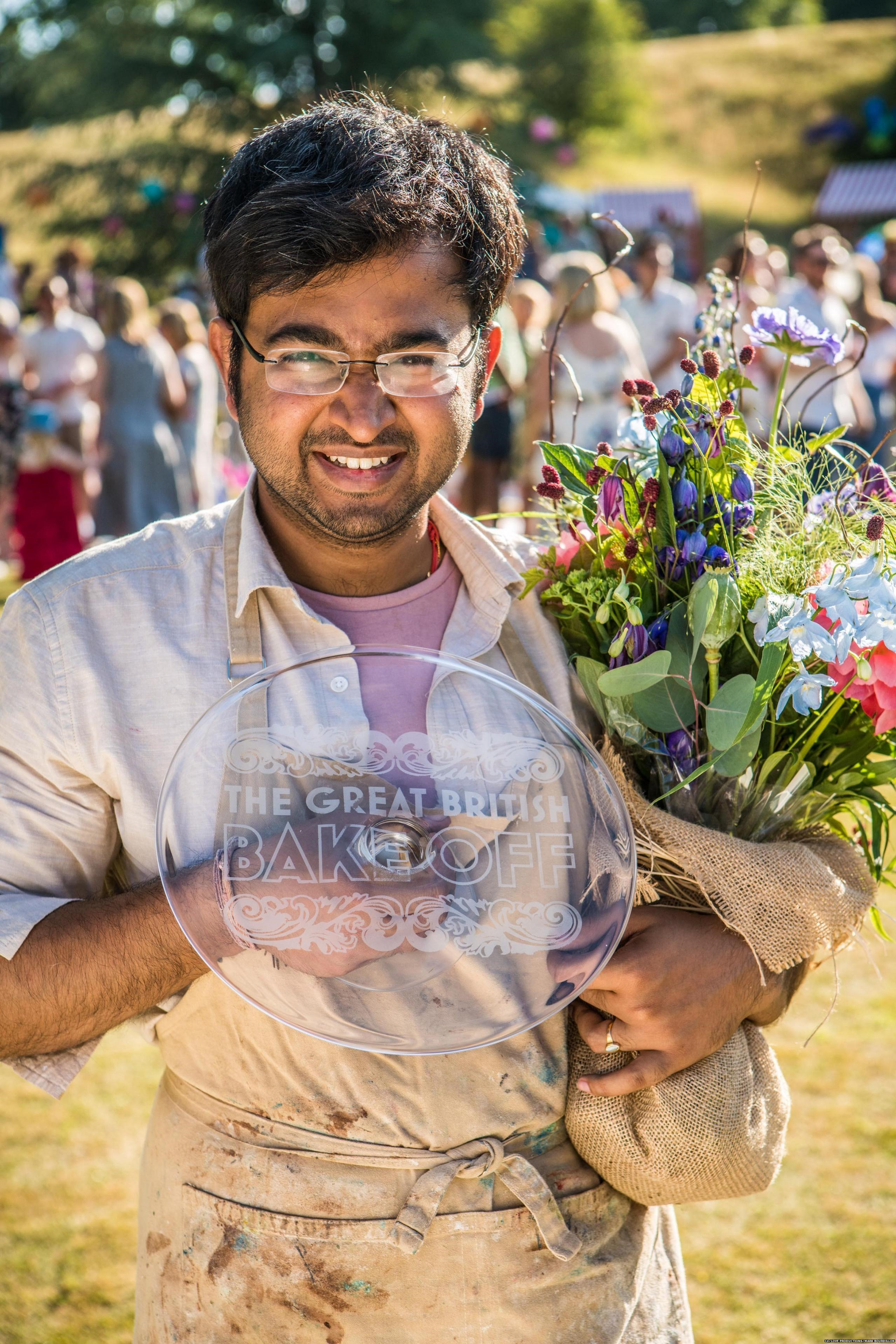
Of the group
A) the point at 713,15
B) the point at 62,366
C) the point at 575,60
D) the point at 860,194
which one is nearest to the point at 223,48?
the point at 860,194

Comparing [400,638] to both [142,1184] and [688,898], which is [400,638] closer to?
[688,898]

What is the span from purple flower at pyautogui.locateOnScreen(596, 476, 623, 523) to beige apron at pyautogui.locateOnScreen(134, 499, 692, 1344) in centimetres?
43

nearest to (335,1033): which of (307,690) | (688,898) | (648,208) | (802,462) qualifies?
(307,690)

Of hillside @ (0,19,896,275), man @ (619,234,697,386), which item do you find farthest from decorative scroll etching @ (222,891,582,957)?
hillside @ (0,19,896,275)

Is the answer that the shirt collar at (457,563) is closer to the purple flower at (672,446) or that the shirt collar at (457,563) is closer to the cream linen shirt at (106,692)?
the cream linen shirt at (106,692)

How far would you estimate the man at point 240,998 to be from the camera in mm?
1284

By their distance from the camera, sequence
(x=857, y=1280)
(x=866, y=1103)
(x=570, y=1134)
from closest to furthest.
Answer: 1. (x=570, y=1134)
2. (x=857, y=1280)
3. (x=866, y=1103)

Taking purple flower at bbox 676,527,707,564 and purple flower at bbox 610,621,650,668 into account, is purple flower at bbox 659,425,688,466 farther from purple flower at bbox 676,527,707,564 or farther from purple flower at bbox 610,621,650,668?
purple flower at bbox 610,621,650,668

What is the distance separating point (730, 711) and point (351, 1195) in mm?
694

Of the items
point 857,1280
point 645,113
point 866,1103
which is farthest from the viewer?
point 645,113

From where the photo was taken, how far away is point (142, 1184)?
4.88ft

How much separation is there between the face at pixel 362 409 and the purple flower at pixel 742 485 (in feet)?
1.12

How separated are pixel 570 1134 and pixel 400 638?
2.16ft

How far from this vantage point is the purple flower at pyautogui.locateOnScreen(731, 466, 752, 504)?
1.29 meters
